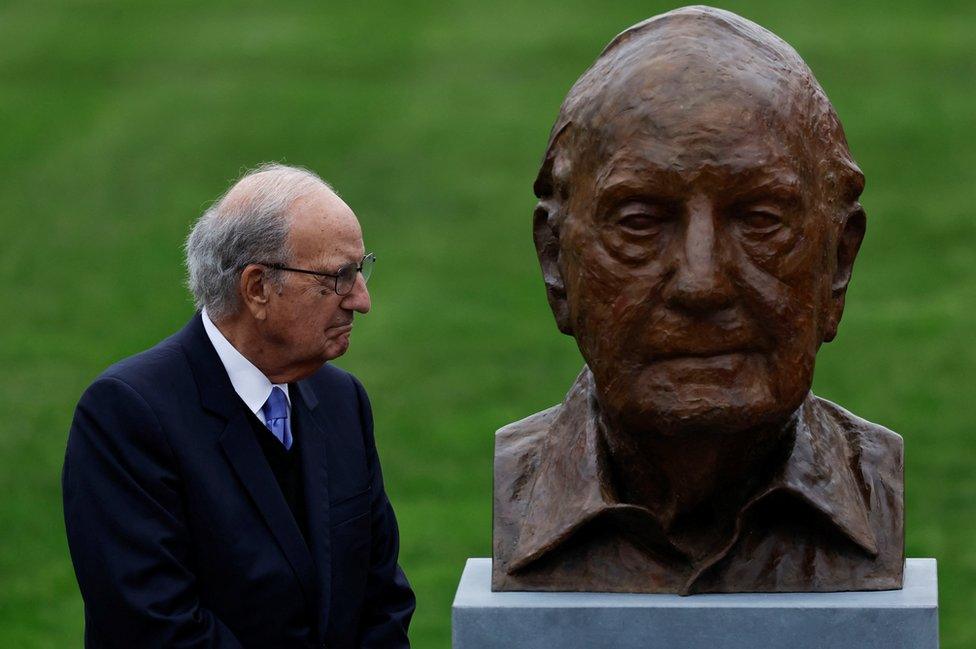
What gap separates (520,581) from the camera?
564cm

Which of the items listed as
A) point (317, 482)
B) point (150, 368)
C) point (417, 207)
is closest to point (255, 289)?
point (150, 368)

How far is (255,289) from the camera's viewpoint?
18.2 feet

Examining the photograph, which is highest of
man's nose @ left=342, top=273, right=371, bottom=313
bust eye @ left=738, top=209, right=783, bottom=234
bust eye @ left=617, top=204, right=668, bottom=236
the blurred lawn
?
bust eye @ left=617, top=204, right=668, bottom=236

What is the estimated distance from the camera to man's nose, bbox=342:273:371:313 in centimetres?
558

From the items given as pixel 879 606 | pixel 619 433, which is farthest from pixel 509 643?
pixel 879 606

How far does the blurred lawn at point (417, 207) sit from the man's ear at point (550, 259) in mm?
4421

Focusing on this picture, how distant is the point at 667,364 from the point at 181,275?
9.89 m

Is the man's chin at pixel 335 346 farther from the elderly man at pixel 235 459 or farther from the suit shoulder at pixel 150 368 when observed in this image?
the suit shoulder at pixel 150 368

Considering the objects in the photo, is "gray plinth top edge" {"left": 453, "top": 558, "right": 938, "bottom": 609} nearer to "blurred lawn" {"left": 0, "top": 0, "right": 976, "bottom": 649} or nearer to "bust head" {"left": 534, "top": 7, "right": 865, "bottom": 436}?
"bust head" {"left": 534, "top": 7, "right": 865, "bottom": 436}

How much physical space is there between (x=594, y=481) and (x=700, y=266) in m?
0.87

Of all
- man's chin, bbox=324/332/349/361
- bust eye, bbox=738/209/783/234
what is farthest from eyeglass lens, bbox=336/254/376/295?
bust eye, bbox=738/209/783/234

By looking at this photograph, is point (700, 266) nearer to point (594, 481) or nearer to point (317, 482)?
point (594, 481)

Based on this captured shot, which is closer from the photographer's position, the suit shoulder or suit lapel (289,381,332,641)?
the suit shoulder

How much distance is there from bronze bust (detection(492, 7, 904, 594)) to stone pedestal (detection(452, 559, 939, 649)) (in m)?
0.07
